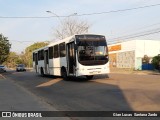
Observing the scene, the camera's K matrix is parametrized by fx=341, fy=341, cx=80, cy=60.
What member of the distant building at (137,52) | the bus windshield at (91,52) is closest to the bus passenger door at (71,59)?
the bus windshield at (91,52)

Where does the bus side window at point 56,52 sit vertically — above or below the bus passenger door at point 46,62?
above

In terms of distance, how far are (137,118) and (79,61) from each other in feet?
46.5

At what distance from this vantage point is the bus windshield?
939 inches

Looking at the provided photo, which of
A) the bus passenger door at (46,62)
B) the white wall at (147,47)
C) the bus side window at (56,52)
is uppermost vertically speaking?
the white wall at (147,47)

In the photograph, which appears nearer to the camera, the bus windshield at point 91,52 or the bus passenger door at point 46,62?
the bus windshield at point 91,52

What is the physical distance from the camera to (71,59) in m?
25.1

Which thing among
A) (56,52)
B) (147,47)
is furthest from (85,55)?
(147,47)

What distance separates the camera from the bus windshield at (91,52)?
23.9 meters

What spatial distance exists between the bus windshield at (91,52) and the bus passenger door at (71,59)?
76cm

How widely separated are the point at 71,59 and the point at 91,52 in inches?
72.9

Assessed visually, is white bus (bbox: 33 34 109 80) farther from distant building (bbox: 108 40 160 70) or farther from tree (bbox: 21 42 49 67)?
tree (bbox: 21 42 49 67)

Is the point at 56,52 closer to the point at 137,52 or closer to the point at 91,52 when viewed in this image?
the point at 91,52

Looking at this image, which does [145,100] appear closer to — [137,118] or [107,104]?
[107,104]

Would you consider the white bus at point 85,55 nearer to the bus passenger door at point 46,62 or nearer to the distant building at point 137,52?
the bus passenger door at point 46,62
